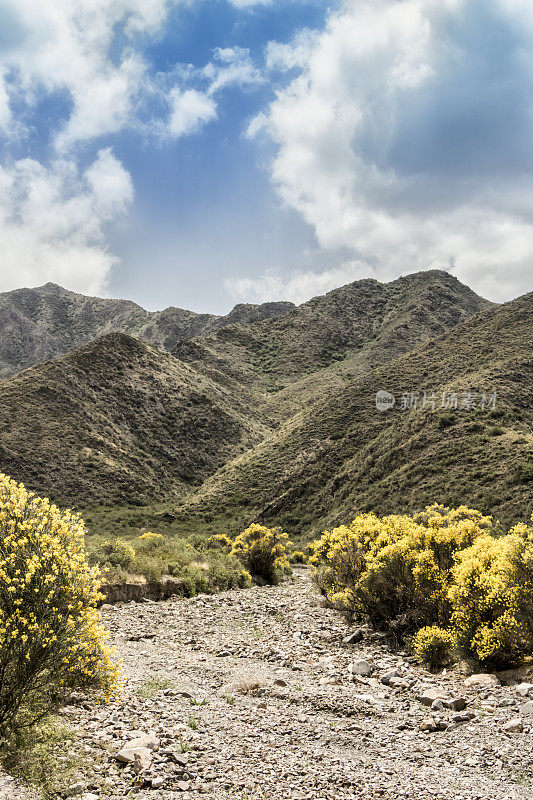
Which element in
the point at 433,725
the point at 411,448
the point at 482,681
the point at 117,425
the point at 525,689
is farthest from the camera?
the point at 117,425

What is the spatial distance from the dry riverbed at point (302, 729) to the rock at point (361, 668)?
2 centimetres

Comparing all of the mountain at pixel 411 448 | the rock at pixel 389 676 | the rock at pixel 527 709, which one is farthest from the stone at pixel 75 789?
the mountain at pixel 411 448

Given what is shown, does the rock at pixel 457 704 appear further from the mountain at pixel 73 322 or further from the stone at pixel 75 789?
the mountain at pixel 73 322

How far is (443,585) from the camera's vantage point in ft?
32.4

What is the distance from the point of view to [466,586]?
8305 mm

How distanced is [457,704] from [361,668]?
2.57m

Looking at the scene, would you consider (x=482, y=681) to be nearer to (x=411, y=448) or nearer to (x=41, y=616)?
(x=41, y=616)

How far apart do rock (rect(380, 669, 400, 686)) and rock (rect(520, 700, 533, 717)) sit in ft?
8.62

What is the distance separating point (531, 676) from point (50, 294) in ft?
539

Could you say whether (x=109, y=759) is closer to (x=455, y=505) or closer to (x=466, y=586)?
(x=466, y=586)

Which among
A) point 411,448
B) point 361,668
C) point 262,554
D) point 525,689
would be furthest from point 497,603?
point 411,448

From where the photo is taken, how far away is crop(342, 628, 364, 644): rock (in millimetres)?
10891

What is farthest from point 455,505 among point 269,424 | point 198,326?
point 198,326

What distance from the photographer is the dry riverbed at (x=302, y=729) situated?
471cm
